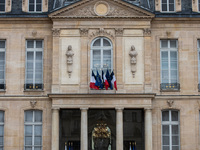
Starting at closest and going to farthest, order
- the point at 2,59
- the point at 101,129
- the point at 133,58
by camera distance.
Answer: the point at 133,58, the point at 2,59, the point at 101,129

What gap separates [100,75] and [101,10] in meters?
3.38

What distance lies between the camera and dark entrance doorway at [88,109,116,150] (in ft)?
90.5

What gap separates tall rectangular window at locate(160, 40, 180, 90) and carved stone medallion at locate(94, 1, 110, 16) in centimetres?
340

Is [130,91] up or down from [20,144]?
up

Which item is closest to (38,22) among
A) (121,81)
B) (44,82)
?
(44,82)

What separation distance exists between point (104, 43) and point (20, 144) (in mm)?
6755

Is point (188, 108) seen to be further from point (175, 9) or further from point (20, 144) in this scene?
point (20, 144)

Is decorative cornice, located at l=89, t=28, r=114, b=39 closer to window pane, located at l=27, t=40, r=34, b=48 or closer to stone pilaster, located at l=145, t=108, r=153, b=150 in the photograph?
window pane, located at l=27, t=40, r=34, b=48

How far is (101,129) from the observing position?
90.5 ft

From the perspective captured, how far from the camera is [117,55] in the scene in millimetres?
26656

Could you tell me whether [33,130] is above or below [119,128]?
below

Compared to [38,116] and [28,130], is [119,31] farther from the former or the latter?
[28,130]

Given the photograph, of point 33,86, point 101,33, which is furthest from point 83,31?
point 33,86

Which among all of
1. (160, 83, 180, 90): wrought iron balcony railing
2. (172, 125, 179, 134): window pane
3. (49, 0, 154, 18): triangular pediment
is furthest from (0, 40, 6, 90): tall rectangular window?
(172, 125, 179, 134): window pane
